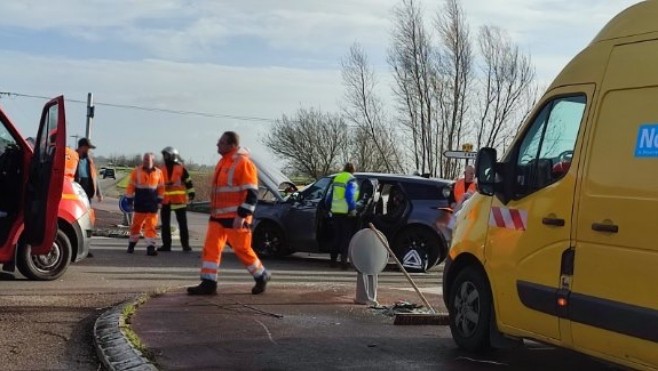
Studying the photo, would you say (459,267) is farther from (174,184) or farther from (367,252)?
(174,184)

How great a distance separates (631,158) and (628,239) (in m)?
0.48

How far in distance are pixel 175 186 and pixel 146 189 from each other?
30.0 inches

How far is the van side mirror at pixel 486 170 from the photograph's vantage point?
5.84m

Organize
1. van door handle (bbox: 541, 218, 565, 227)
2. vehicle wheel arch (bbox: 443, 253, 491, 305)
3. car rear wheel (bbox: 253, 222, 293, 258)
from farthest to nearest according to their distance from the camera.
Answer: car rear wheel (bbox: 253, 222, 293, 258) → vehicle wheel arch (bbox: 443, 253, 491, 305) → van door handle (bbox: 541, 218, 565, 227)

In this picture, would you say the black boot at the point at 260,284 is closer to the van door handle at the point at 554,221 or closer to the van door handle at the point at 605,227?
the van door handle at the point at 554,221

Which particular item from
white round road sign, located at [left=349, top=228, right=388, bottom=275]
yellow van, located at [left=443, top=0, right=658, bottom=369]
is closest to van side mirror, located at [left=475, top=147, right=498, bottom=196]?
yellow van, located at [left=443, top=0, right=658, bottom=369]

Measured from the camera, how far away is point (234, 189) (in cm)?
864

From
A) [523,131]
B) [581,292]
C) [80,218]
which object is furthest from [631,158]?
[80,218]

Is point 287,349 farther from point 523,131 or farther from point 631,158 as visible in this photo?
point 631,158

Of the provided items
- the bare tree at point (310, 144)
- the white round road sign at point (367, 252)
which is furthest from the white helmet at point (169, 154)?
the bare tree at point (310, 144)

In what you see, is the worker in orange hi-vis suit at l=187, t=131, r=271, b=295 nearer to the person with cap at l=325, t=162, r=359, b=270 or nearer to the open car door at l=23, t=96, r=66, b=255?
the open car door at l=23, t=96, r=66, b=255

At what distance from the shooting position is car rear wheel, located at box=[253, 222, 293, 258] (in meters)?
13.8

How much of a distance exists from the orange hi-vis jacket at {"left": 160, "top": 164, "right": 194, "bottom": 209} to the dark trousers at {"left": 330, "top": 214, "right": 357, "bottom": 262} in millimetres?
3087

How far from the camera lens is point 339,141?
46.7 m
